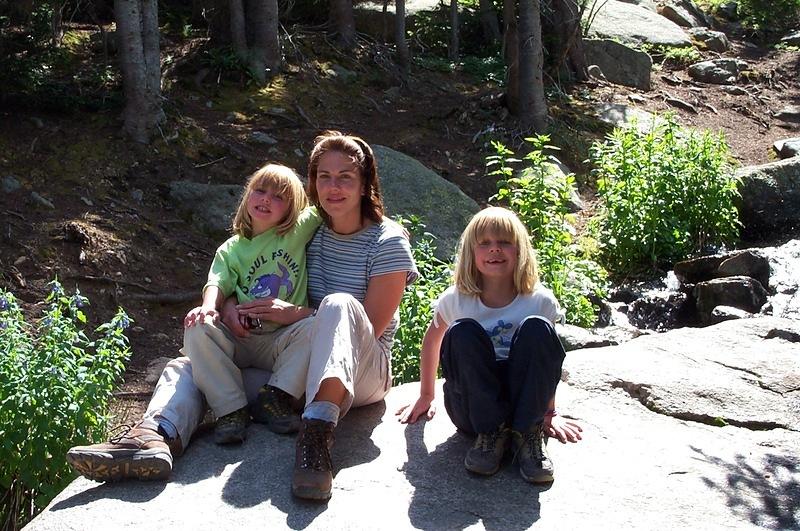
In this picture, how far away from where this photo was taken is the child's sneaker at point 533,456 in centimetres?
372

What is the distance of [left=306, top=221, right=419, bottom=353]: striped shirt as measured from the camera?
4.27 meters

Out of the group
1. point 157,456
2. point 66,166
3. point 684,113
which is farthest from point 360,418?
point 684,113

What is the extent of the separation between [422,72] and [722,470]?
10030 millimetres

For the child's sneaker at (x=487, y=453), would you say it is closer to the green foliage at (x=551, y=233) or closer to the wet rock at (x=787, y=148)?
the green foliage at (x=551, y=233)

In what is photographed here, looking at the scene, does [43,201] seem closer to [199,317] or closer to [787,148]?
[199,317]

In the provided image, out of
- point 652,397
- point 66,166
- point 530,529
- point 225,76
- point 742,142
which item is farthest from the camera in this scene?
point 742,142

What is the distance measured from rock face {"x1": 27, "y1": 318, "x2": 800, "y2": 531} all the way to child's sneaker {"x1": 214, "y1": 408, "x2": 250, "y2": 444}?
5 cm

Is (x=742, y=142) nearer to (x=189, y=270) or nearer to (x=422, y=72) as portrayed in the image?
(x=422, y=72)

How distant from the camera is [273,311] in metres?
4.12

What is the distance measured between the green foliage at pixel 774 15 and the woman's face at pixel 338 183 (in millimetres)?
16006

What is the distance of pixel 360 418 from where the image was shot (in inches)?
172

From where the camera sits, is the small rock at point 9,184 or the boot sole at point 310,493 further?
the small rock at point 9,184

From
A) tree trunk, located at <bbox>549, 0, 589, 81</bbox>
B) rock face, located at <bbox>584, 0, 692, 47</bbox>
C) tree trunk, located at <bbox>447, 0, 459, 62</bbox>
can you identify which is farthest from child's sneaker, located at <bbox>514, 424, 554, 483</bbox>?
rock face, located at <bbox>584, 0, 692, 47</bbox>

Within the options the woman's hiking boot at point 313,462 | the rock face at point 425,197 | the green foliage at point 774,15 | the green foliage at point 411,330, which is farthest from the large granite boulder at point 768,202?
the green foliage at point 774,15
